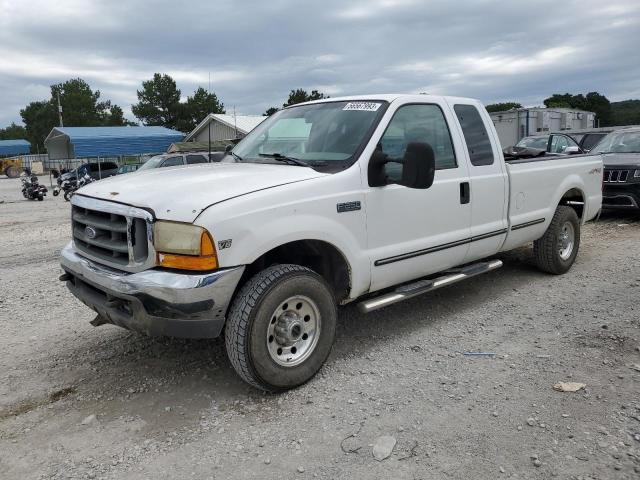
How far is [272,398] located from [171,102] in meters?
77.9

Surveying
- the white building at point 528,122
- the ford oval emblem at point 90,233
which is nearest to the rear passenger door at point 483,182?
the ford oval emblem at point 90,233

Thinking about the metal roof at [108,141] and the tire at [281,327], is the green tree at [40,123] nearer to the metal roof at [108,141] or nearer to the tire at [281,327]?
the metal roof at [108,141]

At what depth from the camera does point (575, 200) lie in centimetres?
651

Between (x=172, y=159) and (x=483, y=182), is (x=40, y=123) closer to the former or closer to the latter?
(x=172, y=159)

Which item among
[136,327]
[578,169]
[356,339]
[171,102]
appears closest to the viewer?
[136,327]

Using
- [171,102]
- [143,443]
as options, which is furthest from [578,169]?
[171,102]

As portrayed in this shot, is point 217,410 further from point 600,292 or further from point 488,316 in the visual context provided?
point 600,292

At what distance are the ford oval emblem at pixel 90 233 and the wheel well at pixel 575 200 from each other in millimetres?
5005

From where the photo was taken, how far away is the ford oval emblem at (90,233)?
3549mm

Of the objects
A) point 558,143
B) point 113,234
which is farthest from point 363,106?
Answer: point 558,143

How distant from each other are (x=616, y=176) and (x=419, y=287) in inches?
274

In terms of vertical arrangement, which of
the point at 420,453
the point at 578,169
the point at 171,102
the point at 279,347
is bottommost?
the point at 420,453

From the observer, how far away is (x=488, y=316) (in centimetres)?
490

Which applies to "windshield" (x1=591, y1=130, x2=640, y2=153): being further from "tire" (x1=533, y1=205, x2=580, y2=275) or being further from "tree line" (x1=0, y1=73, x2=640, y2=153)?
"tree line" (x1=0, y1=73, x2=640, y2=153)
